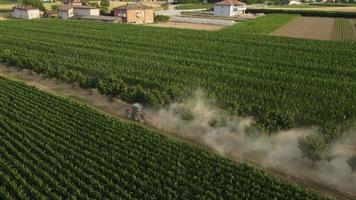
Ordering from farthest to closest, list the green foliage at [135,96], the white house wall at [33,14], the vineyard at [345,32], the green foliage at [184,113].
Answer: the white house wall at [33,14], the vineyard at [345,32], the green foliage at [135,96], the green foliage at [184,113]

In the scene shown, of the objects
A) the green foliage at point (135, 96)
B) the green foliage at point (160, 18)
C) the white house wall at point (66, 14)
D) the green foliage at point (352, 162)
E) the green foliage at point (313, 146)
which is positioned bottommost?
the green foliage at point (352, 162)

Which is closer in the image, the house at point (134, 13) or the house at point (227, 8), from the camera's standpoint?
the house at point (134, 13)

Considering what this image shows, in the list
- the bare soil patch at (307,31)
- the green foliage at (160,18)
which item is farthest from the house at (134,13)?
the bare soil patch at (307,31)

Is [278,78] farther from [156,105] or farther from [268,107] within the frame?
[156,105]

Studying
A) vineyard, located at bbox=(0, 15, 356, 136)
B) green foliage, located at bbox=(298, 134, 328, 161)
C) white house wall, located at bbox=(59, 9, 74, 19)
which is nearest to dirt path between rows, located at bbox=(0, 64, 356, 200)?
vineyard, located at bbox=(0, 15, 356, 136)

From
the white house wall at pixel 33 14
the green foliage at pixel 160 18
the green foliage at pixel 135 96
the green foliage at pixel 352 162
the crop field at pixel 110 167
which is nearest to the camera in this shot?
the crop field at pixel 110 167

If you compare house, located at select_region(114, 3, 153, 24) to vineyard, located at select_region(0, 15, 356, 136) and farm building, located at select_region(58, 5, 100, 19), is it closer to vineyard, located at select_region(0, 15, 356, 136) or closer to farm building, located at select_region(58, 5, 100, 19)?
farm building, located at select_region(58, 5, 100, 19)

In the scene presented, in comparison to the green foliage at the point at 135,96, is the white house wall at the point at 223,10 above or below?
above

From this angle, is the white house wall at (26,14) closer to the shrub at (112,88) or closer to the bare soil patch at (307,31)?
the bare soil patch at (307,31)
